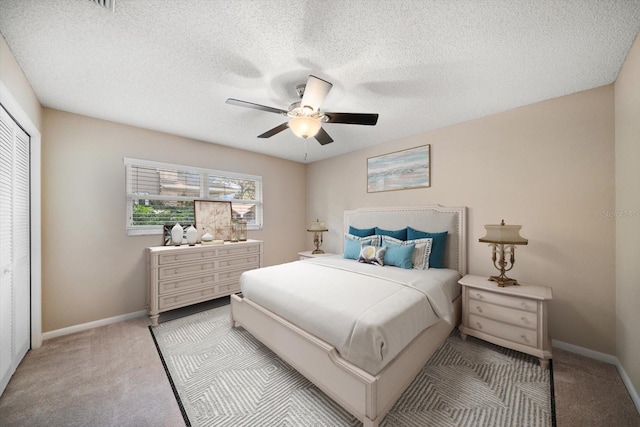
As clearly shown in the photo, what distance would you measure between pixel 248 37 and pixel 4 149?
206 centimetres

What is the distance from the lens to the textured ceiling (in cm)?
136

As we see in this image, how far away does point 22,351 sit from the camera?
214cm

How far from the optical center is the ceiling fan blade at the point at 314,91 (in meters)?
1.71

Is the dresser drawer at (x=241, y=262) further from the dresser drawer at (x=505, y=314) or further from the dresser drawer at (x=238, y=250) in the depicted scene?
the dresser drawer at (x=505, y=314)

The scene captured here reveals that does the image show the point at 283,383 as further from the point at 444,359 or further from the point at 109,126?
the point at 109,126

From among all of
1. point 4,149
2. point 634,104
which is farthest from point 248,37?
point 634,104

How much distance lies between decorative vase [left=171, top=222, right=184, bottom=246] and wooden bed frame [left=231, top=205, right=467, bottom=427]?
131cm

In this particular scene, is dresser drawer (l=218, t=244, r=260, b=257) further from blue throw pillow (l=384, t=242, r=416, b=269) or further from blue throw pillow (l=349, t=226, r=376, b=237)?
blue throw pillow (l=384, t=242, r=416, b=269)

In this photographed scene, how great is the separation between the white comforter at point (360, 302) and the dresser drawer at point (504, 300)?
0.24 m

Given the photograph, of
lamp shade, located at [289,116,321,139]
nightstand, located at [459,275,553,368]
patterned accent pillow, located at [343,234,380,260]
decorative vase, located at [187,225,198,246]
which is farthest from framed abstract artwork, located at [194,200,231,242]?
nightstand, located at [459,275,553,368]

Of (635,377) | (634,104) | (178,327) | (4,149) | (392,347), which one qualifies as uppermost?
(634,104)

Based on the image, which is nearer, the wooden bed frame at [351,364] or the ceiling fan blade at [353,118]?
the wooden bed frame at [351,364]

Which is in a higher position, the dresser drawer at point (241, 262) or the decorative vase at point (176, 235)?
the decorative vase at point (176, 235)

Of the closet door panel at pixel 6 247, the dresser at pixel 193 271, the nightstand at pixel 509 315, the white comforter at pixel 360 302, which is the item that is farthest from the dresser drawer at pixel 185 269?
the nightstand at pixel 509 315
